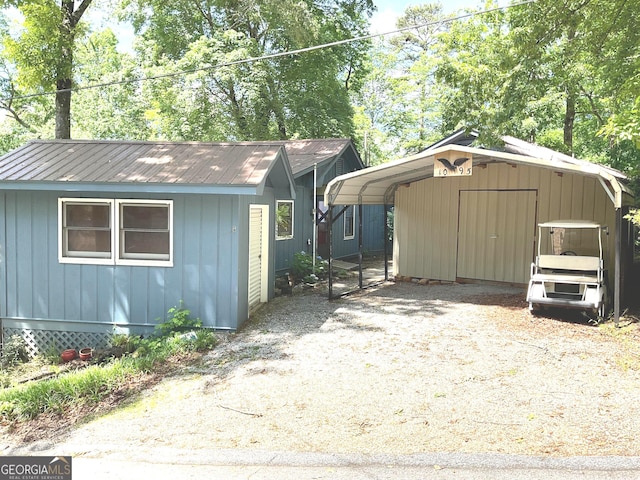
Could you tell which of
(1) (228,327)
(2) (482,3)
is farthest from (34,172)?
(2) (482,3)

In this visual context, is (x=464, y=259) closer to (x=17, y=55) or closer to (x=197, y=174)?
(x=197, y=174)

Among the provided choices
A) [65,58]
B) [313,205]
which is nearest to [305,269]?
[313,205]

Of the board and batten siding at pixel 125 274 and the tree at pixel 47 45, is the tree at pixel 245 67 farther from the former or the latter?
the board and batten siding at pixel 125 274

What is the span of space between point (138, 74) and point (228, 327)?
1705 cm

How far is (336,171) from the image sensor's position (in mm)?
16188

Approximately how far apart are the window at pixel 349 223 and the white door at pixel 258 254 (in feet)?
25.6

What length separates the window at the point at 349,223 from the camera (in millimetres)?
17266

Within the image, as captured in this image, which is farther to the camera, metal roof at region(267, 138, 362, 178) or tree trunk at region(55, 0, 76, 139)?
metal roof at region(267, 138, 362, 178)

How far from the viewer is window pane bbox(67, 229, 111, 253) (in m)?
7.83

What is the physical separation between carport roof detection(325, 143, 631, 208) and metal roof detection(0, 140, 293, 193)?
62.4 inches

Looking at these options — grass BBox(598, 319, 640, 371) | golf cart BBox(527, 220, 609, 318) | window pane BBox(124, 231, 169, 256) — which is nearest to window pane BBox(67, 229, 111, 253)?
window pane BBox(124, 231, 169, 256)

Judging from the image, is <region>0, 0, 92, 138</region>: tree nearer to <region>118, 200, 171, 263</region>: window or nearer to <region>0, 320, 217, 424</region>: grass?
<region>118, 200, 171, 263</region>: window

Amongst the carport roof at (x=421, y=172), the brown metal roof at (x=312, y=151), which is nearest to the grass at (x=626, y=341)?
the carport roof at (x=421, y=172)

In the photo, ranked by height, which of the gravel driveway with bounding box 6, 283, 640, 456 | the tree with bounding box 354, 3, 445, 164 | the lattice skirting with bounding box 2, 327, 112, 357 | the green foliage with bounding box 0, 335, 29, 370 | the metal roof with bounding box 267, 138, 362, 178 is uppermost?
the tree with bounding box 354, 3, 445, 164
